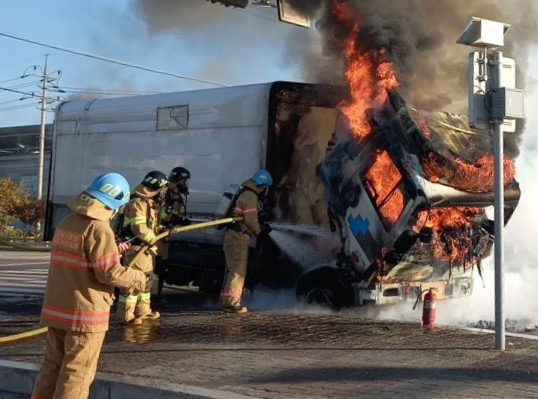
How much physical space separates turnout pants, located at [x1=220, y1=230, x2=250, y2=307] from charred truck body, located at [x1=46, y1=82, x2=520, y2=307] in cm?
45

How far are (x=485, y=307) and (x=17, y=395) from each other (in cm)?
639

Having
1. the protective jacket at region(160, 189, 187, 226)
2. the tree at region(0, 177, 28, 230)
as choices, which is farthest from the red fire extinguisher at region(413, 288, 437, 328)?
the tree at region(0, 177, 28, 230)

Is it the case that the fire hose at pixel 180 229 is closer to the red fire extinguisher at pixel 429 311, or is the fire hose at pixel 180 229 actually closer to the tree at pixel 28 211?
the red fire extinguisher at pixel 429 311

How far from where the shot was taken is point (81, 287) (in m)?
4.23

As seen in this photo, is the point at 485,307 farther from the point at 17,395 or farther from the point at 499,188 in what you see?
the point at 17,395

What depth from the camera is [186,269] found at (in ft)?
32.7

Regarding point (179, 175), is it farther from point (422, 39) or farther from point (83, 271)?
point (83, 271)

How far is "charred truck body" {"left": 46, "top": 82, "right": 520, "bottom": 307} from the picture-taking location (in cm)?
770

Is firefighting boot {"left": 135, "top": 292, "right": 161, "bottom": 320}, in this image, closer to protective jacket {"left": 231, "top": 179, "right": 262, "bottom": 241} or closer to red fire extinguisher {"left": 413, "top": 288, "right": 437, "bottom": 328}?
protective jacket {"left": 231, "top": 179, "right": 262, "bottom": 241}

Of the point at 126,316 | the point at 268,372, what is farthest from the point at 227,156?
the point at 268,372

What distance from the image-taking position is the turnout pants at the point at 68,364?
4121 millimetres

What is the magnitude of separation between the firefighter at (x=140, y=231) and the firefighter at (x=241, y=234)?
1.00 metres

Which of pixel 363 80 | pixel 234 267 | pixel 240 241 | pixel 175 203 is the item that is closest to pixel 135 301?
pixel 234 267

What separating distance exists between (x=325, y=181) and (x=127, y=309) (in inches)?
106
